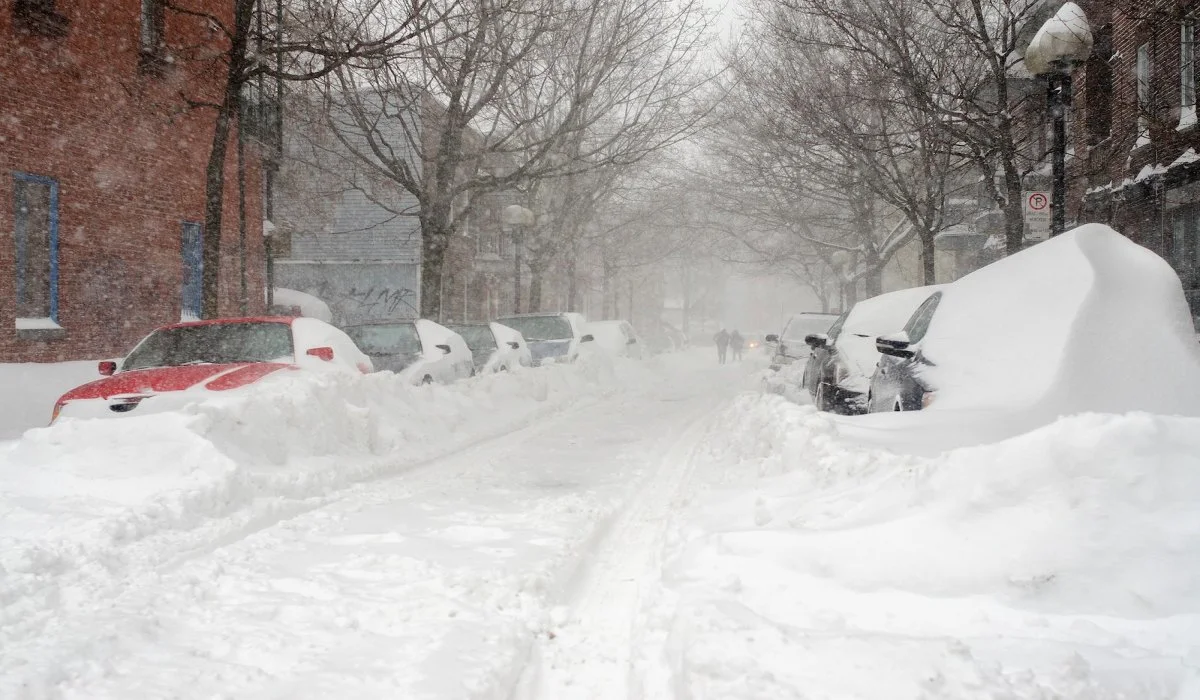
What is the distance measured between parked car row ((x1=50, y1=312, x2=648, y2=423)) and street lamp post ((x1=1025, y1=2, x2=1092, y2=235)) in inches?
321

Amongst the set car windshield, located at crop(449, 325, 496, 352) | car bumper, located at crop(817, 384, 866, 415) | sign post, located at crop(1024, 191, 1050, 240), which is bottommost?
car bumper, located at crop(817, 384, 866, 415)

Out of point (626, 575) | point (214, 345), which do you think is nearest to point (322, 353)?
point (214, 345)

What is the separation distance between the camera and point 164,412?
7.23 meters

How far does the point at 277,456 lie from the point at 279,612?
3656 millimetres

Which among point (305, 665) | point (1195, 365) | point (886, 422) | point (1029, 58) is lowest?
point (305, 665)

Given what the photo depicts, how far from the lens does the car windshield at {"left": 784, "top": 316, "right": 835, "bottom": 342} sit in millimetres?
19797

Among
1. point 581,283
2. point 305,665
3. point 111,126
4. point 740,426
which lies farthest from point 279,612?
point 581,283

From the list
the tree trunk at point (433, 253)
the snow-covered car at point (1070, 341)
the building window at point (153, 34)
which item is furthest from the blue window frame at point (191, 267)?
the snow-covered car at point (1070, 341)

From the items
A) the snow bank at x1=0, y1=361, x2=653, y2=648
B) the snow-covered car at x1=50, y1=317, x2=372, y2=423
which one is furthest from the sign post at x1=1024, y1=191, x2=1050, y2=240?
the snow-covered car at x1=50, y1=317, x2=372, y2=423

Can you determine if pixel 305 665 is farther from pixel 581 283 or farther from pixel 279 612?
pixel 581 283

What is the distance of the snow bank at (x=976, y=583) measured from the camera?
3.01 meters

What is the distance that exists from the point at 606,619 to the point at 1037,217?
8.96 meters

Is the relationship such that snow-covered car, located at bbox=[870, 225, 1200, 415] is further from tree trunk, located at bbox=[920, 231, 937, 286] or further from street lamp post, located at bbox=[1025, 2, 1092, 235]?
tree trunk, located at bbox=[920, 231, 937, 286]

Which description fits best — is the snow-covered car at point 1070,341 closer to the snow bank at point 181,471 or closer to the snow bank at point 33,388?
the snow bank at point 181,471
